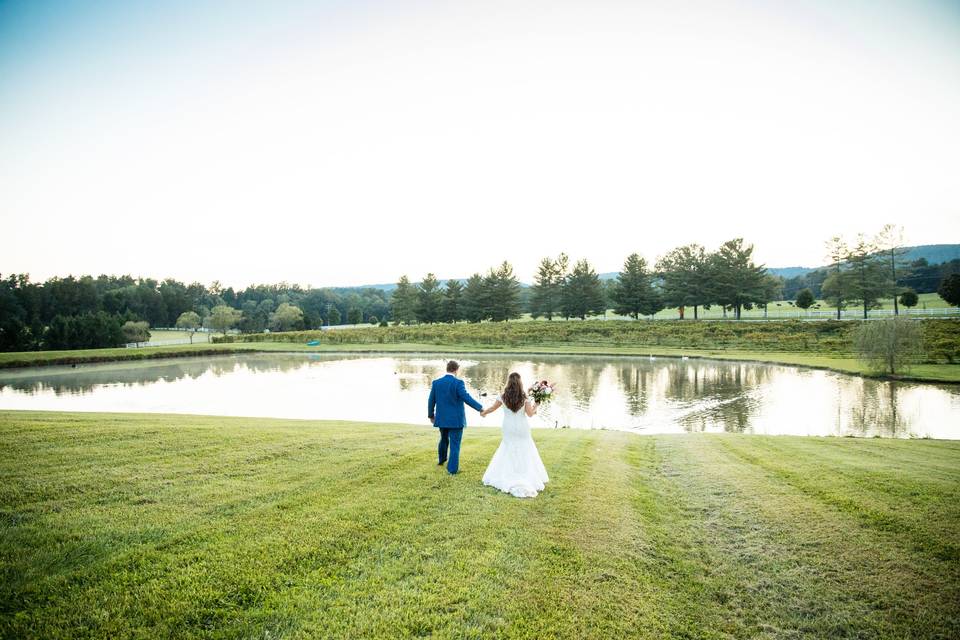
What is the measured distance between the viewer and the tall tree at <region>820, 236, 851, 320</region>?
5881 cm

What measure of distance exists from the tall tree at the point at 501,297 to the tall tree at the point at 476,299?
2.54 ft

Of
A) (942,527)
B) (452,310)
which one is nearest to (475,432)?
(942,527)

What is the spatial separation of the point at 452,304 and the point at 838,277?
5923 centimetres

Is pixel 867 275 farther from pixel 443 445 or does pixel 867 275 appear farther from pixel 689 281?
pixel 443 445

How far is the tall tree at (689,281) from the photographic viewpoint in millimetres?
74938

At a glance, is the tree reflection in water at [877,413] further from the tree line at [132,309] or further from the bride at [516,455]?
the tree line at [132,309]

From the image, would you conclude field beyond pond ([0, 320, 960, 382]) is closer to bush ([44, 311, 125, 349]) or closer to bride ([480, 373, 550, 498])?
bush ([44, 311, 125, 349])

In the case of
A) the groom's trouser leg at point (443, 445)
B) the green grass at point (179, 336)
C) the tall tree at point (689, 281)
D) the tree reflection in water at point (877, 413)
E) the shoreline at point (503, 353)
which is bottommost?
the tree reflection in water at point (877, 413)

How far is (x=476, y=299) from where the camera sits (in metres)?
86.0

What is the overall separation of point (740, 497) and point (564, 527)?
136 inches

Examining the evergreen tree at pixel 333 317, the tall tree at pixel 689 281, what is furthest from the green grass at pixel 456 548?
the evergreen tree at pixel 333 317

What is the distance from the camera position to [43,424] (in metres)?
11.7

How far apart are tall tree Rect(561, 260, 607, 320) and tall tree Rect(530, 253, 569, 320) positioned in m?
5.08

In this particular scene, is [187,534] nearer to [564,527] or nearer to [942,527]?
[564,527]
